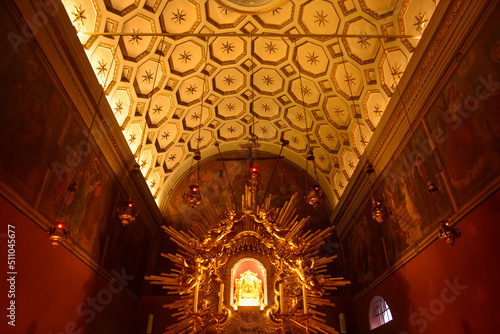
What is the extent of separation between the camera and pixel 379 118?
10.2 metres

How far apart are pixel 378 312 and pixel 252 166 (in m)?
5.97

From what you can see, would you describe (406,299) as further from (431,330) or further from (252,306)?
(252,306)

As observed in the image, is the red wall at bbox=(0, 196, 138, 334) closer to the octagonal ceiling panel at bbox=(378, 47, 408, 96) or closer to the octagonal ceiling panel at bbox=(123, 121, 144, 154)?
the octagonal ceiling panel at bbox=(123, 121, 144, 154)

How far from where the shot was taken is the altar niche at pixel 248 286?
876 centimetres

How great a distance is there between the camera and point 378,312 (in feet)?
35.8

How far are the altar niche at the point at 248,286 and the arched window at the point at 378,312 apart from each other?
376cm

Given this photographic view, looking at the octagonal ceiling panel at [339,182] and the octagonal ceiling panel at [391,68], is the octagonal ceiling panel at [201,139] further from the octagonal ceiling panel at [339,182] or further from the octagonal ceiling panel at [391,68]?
the octagonal ceiling panel at [391,68]

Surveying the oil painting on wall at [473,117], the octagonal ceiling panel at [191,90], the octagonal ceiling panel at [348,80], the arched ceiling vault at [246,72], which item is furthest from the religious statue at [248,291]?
the octagonal ceiling panel at [191,90]

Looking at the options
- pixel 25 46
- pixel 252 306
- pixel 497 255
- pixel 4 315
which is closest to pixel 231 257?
pixel 252 306

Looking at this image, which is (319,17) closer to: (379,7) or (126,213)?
(379,7)

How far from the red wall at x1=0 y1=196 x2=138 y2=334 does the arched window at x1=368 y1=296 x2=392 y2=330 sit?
301 inches

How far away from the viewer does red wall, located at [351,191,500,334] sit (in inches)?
223

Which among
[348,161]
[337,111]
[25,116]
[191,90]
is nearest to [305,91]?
[337,111]

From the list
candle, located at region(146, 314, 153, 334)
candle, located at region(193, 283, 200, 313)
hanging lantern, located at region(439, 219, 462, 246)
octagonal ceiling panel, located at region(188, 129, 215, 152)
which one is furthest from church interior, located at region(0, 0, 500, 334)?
candle, located at region(146, 314, 153, 334)
